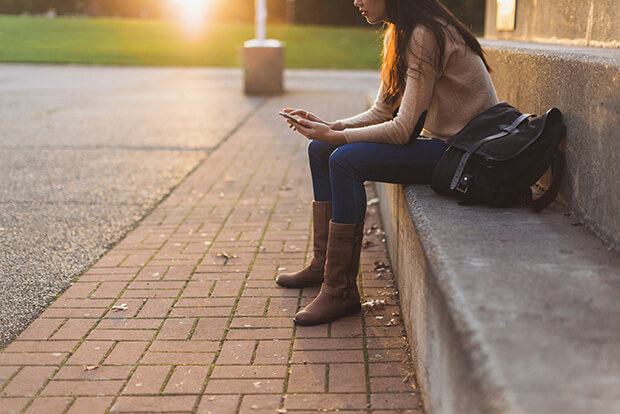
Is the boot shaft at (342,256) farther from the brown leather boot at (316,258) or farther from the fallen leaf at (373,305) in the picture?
the brown leather boot at (316,258)

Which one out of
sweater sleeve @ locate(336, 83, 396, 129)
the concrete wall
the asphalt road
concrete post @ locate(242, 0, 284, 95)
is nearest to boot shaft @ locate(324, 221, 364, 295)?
sweater sleeve @ locate(336, 83, 396, 129)

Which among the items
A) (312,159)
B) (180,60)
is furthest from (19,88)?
(312,159)

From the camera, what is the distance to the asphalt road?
4.21 m

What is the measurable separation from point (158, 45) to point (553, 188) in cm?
2586

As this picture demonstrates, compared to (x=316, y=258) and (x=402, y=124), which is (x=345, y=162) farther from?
(x=316, y=258)

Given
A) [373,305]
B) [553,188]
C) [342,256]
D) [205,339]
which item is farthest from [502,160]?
[205,339]

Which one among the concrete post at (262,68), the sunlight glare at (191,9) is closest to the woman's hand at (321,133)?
the concrete post at (262,68)

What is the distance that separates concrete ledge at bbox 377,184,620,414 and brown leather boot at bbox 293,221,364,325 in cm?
29

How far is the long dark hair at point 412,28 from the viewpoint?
322 cm

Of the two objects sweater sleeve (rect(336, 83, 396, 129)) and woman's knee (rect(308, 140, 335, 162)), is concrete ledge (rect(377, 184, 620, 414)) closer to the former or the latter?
woman's knee (rect(308, 140, 335, 162))

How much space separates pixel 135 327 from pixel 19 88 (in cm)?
1241

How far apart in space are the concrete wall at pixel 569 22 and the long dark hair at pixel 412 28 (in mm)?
926

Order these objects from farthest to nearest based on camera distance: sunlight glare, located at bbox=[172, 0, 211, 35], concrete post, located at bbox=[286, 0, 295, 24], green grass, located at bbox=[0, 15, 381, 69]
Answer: sunlight glare, located at bbox=[172, 0, 211, 35] < concrete post, located at bbox=[286, 0, 295, 24] < green grass, located at bbox=[0, 15, 381, 69]

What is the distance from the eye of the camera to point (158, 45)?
27281 mm
